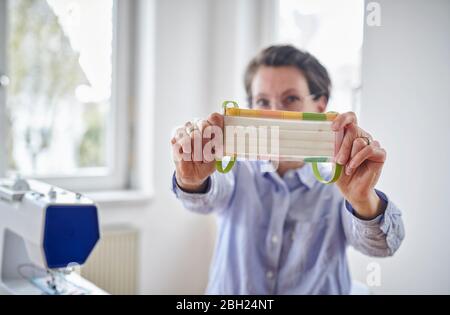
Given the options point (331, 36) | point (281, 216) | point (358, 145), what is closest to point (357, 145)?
point (358, 145)

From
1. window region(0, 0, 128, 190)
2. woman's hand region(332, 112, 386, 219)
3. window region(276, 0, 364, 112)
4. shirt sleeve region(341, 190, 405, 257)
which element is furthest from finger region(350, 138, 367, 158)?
window region(0, 0, 128, 190)

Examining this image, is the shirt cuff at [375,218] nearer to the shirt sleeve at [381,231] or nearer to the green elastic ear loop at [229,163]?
the shirt sleeve at [381,231]

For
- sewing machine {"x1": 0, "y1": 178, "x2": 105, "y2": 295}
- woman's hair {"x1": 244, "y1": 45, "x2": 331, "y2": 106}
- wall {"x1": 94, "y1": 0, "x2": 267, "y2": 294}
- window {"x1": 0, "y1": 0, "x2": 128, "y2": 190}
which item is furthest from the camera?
wall {"x1": 94, "y1": 0, "x2": 267, "y2": 294}

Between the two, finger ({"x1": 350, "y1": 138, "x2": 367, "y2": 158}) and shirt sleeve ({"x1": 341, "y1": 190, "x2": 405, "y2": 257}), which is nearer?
finger ({"x1": 350, "y1": 138, "x2": 367, "y2": 158})

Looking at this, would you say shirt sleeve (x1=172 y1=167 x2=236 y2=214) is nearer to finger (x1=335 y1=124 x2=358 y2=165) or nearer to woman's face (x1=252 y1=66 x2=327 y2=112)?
woman's face (x1=252 y1=66 x2=327 y2=112)

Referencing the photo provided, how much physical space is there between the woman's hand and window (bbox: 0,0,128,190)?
1.13m

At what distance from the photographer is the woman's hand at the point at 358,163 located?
A: 700 mm

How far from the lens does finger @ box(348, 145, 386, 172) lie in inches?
27.8

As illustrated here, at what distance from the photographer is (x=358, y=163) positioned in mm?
712

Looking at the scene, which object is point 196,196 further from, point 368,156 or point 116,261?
point 116,261

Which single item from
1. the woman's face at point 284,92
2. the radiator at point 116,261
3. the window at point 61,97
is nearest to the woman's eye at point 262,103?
the woman's face at point 284,92

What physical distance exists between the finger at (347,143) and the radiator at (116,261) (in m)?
1.29

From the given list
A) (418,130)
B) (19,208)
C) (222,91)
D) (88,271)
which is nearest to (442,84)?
(418,130)

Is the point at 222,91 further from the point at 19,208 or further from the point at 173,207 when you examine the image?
the point at 19,208
